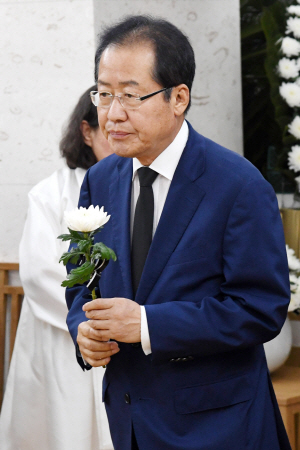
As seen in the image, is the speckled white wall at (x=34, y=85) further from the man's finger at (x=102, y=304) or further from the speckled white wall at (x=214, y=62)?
the man's finger at (x=102, y=304)

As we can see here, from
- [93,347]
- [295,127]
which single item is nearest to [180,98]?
[93,347]

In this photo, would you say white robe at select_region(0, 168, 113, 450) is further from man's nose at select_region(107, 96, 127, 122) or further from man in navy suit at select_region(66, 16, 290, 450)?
man's nose at select_region(107, 96, 127, 122)

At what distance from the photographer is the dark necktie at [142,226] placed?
65.7 inches

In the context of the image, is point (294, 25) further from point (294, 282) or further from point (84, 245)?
point (84, 245)

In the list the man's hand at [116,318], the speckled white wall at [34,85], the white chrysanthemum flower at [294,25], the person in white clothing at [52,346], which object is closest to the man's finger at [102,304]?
the man's hand at [116,318]

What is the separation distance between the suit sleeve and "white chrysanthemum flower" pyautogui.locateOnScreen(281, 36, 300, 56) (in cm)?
179

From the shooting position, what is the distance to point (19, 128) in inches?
127

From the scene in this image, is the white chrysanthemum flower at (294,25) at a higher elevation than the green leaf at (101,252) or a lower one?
higher

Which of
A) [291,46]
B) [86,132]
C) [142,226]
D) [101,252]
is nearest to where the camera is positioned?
[101,252]

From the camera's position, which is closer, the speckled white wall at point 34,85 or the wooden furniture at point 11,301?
the speckled white wall at point 34,85

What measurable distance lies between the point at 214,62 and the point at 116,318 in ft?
7.84

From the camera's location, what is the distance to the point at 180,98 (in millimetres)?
1649

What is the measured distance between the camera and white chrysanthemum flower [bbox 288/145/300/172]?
3.19 meters

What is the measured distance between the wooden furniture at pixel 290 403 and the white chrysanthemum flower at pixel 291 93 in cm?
134
